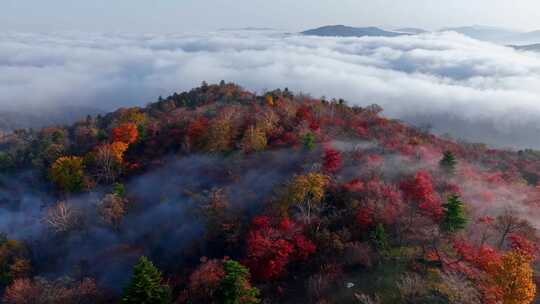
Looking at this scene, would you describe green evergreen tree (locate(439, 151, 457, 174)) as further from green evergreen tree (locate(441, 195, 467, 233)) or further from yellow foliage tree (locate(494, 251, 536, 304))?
yellow foliage tree (locate(494, 251, 536, 304))

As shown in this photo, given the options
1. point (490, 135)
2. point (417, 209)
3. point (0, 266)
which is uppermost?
point (417, 209)

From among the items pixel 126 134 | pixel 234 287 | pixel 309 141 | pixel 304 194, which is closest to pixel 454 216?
pixel 304 194

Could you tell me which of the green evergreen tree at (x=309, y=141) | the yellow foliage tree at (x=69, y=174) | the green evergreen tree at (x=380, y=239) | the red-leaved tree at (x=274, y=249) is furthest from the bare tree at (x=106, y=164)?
the green evergreen tree at (x=380, y=239)

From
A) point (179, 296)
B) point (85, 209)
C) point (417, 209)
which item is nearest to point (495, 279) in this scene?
point (417, 209)

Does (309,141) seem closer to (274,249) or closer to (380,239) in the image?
(380,239)

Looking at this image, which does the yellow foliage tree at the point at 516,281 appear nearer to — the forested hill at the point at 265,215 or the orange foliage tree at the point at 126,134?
the forested hill at the point at 265,215

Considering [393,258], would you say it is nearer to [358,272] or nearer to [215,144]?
[358,272]
